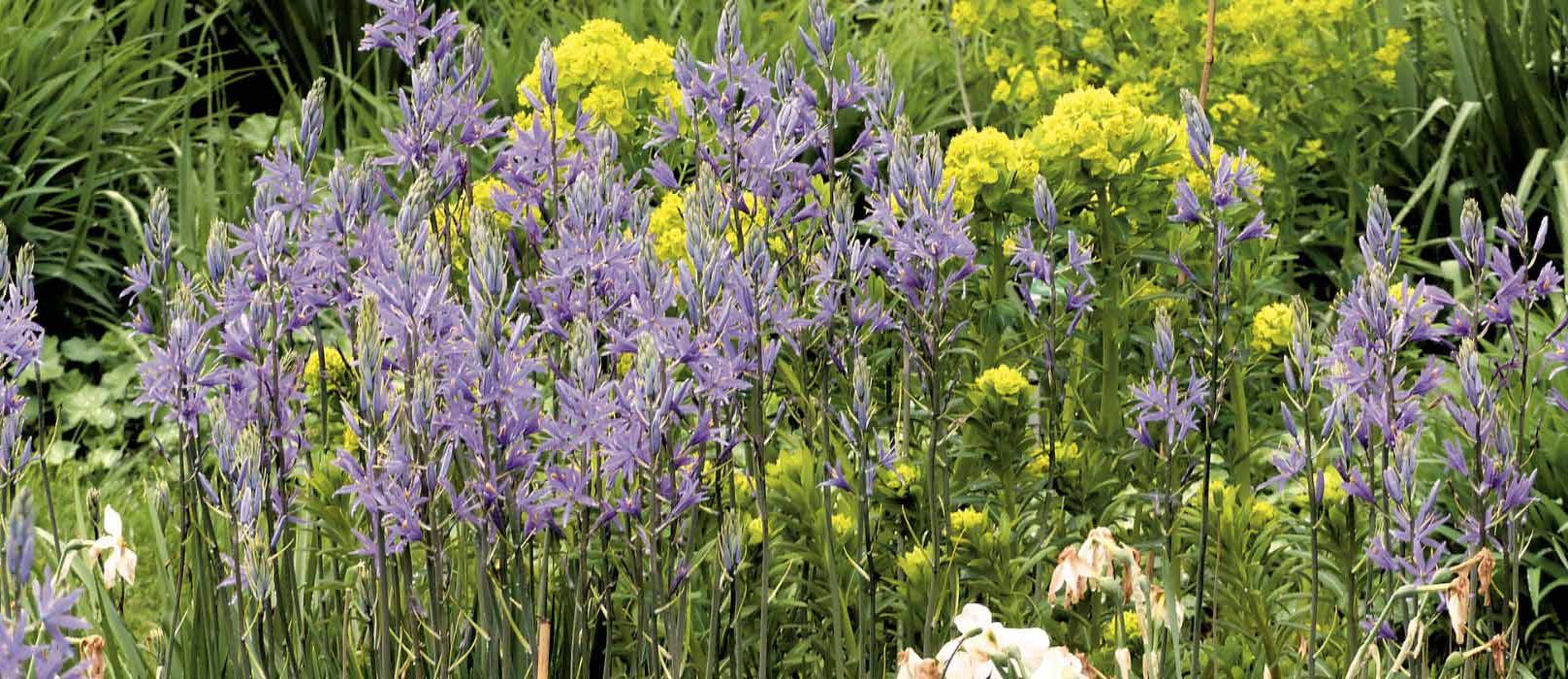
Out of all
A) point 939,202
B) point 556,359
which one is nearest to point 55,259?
point 556,359

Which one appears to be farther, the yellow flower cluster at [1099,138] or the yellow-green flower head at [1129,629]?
the yellow flower cluster at [1099,138]

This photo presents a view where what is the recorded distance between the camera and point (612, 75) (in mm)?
3951

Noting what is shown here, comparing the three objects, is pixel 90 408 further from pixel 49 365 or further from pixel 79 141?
pixel 79 141

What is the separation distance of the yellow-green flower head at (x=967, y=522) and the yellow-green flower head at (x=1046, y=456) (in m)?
0.30

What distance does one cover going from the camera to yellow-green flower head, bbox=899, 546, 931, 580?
2777 mm

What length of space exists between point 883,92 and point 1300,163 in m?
2.78

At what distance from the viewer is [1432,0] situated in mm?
6691

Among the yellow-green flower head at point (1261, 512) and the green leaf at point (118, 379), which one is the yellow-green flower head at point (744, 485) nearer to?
the yellow-green flower head at point (1261, 512)

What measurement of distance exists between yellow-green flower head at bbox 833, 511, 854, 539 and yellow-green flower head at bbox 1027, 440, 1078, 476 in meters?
0.43

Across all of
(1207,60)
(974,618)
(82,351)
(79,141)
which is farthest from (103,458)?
(974,618)

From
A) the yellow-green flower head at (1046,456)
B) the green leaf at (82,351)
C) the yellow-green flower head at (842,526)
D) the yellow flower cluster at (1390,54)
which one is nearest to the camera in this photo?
the yellow-green flower head at (842,526)

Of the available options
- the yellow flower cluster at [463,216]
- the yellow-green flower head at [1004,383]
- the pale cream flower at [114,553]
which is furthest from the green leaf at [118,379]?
the yellow-green flower head at [1004,383]

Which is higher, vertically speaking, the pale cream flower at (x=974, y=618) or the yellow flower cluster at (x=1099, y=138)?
the yellow flower cluster at (x=1099, y=138)

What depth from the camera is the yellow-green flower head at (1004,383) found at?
9.75 ft
